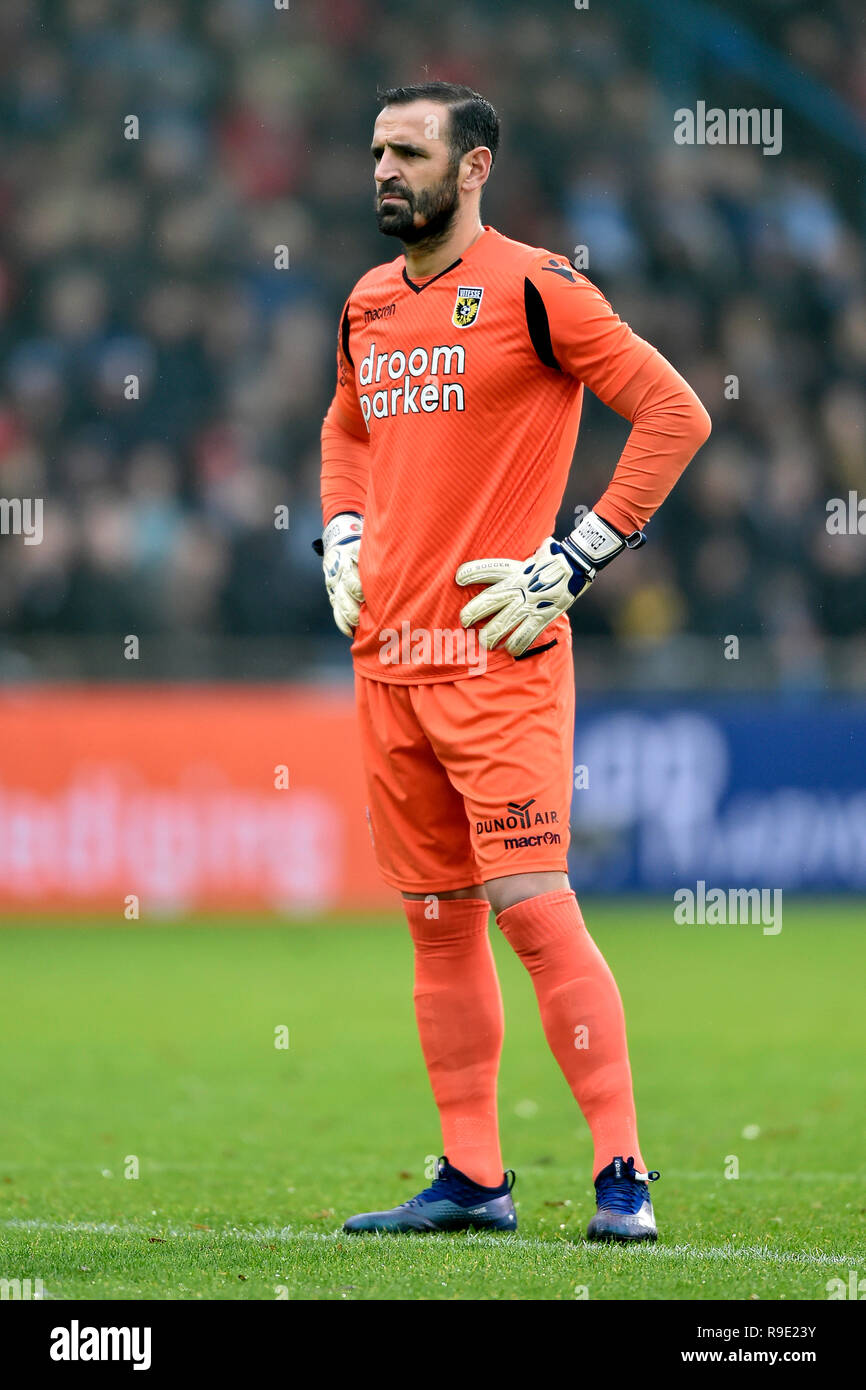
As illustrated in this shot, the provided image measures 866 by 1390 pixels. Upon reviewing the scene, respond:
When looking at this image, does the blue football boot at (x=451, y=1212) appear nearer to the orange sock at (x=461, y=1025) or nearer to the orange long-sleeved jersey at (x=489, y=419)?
the orange sock at (x=461, y=1025)

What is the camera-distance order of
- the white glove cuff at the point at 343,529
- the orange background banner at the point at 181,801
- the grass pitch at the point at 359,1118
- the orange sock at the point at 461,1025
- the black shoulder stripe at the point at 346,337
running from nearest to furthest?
the grass pitch at the point at 359,1118 → the orange sock at the point at 461,1025 → the black shoulder stripe at the point at 346,337 → the white glove cuff at the point at 343,529 → the orange background banner at the point at 181,801

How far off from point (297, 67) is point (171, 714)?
7.07m

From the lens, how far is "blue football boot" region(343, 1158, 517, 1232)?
463 cm

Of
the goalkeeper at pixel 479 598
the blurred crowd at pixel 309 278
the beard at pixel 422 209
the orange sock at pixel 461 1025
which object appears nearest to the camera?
the goalkeeper at pixel 479 598

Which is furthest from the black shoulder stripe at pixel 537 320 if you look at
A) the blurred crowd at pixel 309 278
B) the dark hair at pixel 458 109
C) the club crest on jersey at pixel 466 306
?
the blurred crowd at pixel 309 278

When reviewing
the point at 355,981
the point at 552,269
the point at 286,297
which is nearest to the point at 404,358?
the point at 552,269

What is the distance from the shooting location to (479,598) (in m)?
4.48

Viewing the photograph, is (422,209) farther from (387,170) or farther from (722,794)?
(722,794)

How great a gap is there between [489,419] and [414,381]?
8.4 inches


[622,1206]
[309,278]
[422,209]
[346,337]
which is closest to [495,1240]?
[622,1206]

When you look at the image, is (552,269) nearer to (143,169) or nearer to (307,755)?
(307,755)

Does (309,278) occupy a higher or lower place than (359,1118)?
higher

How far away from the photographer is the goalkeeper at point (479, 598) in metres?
4.43

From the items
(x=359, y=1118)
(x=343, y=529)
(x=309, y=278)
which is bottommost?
(x=359, y=1118)
